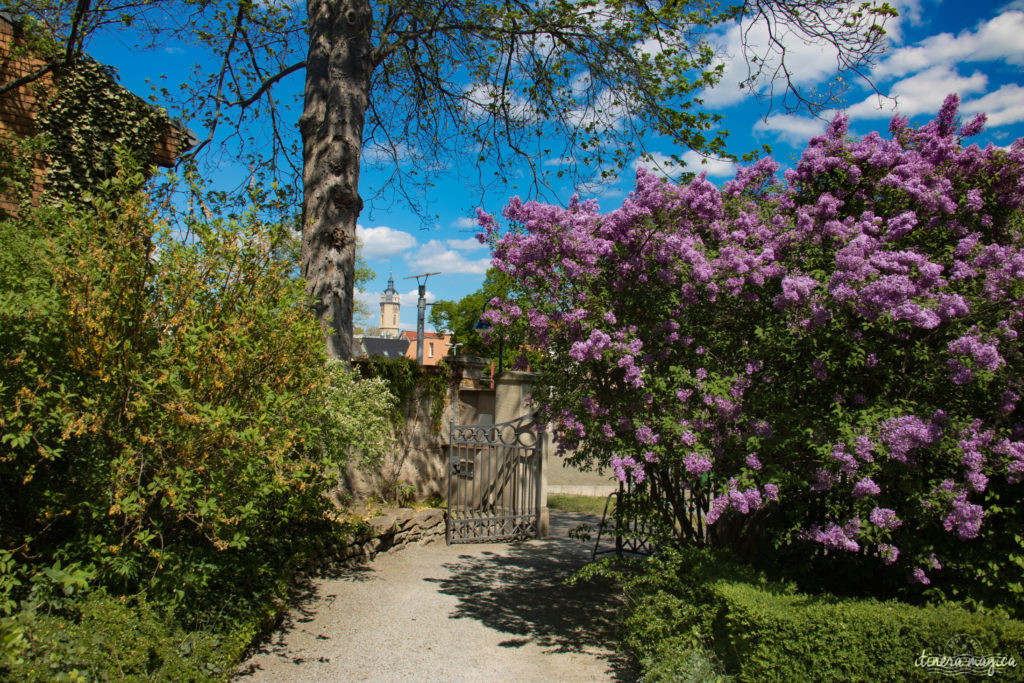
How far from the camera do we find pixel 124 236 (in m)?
4.16

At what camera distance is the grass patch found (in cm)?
1388

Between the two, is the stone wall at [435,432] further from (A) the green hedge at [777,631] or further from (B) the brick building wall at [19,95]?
(B) the brick building wall at [19,95]

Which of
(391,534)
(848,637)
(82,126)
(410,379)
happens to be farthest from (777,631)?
(82,126)

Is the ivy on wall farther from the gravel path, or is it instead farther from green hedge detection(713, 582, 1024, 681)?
green hedge detection(713, 582, 1024, 681)

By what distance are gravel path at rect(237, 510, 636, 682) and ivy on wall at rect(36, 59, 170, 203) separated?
706 cm

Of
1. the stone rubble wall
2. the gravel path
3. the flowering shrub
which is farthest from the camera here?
the stone rubble wall

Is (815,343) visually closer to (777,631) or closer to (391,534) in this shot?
(777,631)

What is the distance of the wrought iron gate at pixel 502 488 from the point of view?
9.83m

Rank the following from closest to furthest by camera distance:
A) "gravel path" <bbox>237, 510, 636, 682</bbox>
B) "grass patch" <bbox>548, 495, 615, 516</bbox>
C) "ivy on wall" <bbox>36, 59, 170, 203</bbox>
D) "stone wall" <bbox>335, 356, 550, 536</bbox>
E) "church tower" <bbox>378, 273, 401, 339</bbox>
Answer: "gravel path" <bbox>237, 510, 636, 682</bbox> → "ivy on wall" <bbox>36, 59, 170, 203</bbox> → "stone wall" <bbox>335, 356, 550, 536</bbox> → "grass patch" <bbox>548, 495, 615, 516</bbox> → "church tower" <bbox>378, 273, 401, 339</bbox>

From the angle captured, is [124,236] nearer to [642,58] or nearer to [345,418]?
[345,418]

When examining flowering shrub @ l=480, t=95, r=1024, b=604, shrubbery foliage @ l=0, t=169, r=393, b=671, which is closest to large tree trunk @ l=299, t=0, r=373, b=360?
flowering shrub @ l=480, t=95, r=1024, b=604

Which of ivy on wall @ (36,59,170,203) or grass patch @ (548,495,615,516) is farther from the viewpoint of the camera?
grass patch @ (548,495,615,516)

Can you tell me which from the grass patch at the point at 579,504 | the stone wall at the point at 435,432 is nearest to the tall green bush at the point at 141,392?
the stone wall at the point at 435,432

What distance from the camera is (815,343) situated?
4457 mm
